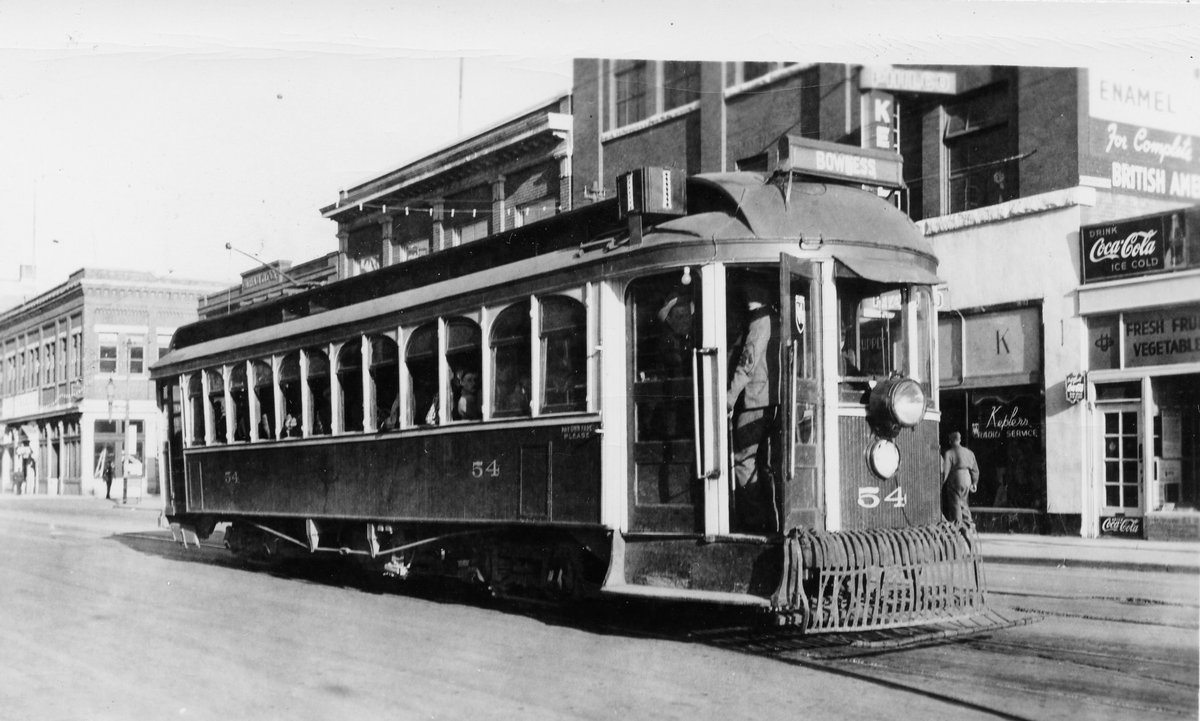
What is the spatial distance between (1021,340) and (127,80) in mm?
13741

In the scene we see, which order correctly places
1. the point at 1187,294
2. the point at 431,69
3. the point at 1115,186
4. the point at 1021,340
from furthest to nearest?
the point at 1021,340 → the point at 1115,186 → the point at 1187,294 → the point at 431,69

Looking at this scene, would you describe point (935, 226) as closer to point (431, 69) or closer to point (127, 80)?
point (431, 69)

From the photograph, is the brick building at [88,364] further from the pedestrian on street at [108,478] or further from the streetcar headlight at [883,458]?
the streetcar headlight at [883,458]

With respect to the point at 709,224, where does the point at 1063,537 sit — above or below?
below

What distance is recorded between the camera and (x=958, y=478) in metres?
14.3

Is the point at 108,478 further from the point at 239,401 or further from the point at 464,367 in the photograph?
the point at 464,367

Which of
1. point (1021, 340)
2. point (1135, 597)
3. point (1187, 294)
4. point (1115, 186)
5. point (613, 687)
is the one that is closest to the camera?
point (613, 687)

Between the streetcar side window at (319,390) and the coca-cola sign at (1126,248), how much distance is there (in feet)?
35.7

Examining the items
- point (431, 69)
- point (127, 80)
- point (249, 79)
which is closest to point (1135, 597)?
point (431, 69)

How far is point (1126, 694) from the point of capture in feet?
20.6

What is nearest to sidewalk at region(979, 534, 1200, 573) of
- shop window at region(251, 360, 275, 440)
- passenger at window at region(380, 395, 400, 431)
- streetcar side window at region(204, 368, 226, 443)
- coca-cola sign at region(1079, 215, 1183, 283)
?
coca-cola sign at region(1079, 215, 1183, 283)

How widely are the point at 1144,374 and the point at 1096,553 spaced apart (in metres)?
2.94

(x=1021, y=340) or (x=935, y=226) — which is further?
(x=935, y=226)

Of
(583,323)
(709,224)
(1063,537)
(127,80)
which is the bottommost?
(1063,537)
